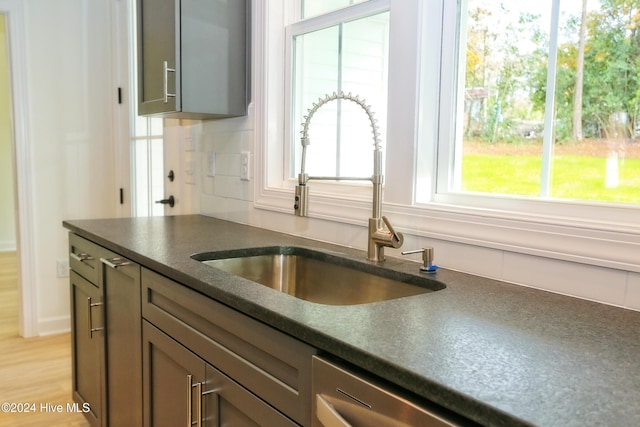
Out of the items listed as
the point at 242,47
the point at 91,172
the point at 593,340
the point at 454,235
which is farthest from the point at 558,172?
the point at 91,172

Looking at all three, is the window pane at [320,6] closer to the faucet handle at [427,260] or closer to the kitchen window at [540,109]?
the kitchen window at [540,109]

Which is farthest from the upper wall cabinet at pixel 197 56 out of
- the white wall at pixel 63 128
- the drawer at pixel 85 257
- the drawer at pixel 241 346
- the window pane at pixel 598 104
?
the white wall at pixel 63 128

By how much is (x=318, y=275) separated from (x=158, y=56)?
124cm

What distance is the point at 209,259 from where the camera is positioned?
161cm

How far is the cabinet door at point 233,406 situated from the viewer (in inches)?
41.4

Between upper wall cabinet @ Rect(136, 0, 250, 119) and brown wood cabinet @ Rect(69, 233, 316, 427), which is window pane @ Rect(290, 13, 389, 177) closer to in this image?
upper wall cabinet @ Rect(136, 0, 250, 119)

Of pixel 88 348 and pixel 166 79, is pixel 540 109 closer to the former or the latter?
pixel 166 79

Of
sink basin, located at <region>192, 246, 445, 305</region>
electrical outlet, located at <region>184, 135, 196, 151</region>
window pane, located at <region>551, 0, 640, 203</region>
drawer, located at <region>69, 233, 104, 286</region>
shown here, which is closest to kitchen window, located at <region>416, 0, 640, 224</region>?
window pane, located at <region>551, 0, 640, 203</region>

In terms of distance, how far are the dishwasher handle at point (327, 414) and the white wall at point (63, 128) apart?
10.5 ft

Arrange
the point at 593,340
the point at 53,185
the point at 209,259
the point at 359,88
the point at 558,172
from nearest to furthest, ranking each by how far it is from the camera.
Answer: the point at 593,340 < the point at 558,172 < the point at 209,259 < the point at 359,88 < the point at 53,185

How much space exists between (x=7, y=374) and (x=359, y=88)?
8.09 feet

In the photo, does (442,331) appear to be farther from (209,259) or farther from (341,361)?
(209,259)

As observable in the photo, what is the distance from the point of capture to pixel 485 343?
831 millimetres

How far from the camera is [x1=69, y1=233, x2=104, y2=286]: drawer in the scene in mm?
2017
